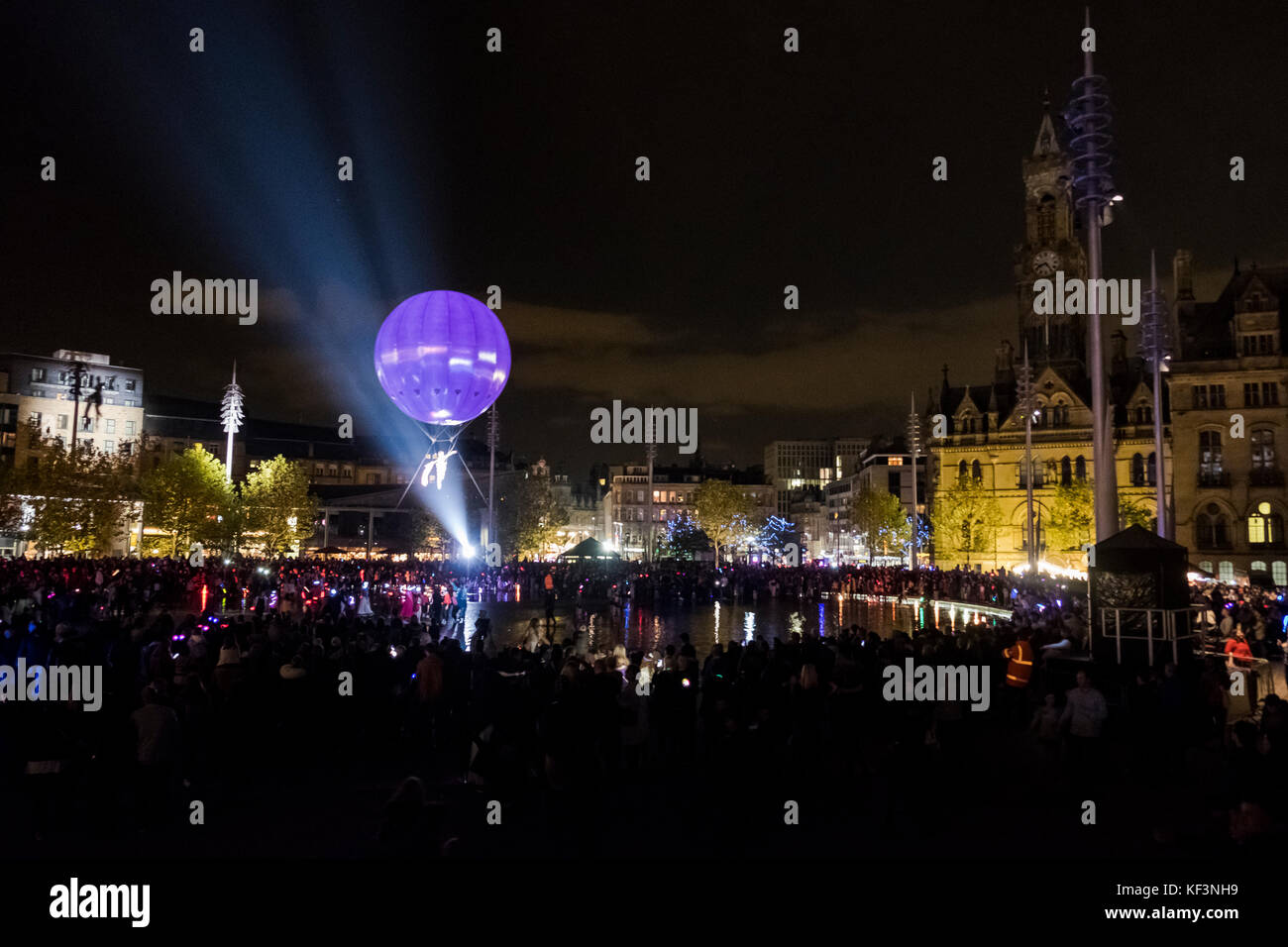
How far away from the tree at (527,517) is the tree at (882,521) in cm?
3157

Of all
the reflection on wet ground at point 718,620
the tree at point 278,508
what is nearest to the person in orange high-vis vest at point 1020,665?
the reflection on wet ground at point 718,620

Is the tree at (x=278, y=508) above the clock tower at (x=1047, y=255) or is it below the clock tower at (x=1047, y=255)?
below

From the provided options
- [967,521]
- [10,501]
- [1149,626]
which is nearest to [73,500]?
[10,501]

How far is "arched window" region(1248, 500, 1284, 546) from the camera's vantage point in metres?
47.7

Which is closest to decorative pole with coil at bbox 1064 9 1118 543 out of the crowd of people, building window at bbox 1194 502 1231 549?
the crowd of people

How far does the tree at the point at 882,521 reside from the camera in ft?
243

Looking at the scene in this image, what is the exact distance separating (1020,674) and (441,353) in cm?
1736

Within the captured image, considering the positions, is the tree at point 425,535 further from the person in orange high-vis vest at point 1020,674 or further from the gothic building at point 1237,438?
the person in orange high-vis vest at point 1020,674

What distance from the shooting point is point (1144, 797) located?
934 cm

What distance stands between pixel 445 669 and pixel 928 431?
67.3 m

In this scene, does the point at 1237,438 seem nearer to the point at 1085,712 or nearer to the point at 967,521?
→ the point at 967,521

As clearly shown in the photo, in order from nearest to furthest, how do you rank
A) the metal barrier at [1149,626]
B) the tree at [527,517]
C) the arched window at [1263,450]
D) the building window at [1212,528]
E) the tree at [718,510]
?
the metal barrier at [1149,626], the arched window at [1263,450], the building window at [1212,528], the tree at [527,517], the tree at [718,510]
